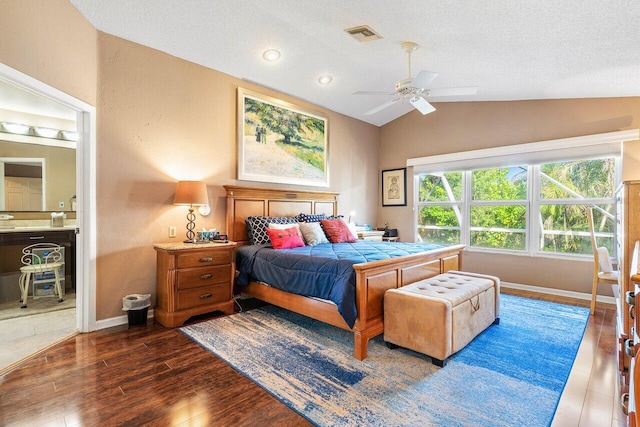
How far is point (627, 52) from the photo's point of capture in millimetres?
2689

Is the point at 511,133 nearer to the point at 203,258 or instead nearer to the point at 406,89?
the point at 406,89

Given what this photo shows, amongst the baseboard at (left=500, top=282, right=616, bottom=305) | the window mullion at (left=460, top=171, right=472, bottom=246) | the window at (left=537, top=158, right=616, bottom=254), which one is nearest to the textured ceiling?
the window at (left=537, top=158, right=616, bottom=254)

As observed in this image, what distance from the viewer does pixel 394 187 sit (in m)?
6.06

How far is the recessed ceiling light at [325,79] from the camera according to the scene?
4.29 meters

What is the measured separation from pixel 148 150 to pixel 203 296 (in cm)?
168

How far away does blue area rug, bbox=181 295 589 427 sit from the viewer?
180 centimetres

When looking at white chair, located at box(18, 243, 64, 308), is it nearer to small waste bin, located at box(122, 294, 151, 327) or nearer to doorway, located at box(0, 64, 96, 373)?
doorway, located at box(0, 64, 96, 373)

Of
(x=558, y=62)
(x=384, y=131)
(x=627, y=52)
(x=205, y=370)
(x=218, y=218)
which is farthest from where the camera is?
(x=384, y=131)

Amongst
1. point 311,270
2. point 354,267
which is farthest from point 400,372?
point 311,270

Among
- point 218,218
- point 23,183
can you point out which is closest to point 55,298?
point 23,183

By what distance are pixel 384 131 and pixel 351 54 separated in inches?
103

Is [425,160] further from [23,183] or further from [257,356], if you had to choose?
[23,183]

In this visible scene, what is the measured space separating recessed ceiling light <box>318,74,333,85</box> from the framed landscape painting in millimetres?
576

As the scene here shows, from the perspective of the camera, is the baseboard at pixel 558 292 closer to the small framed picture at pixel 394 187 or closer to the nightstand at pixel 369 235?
the nightstand at pixel 369 235
